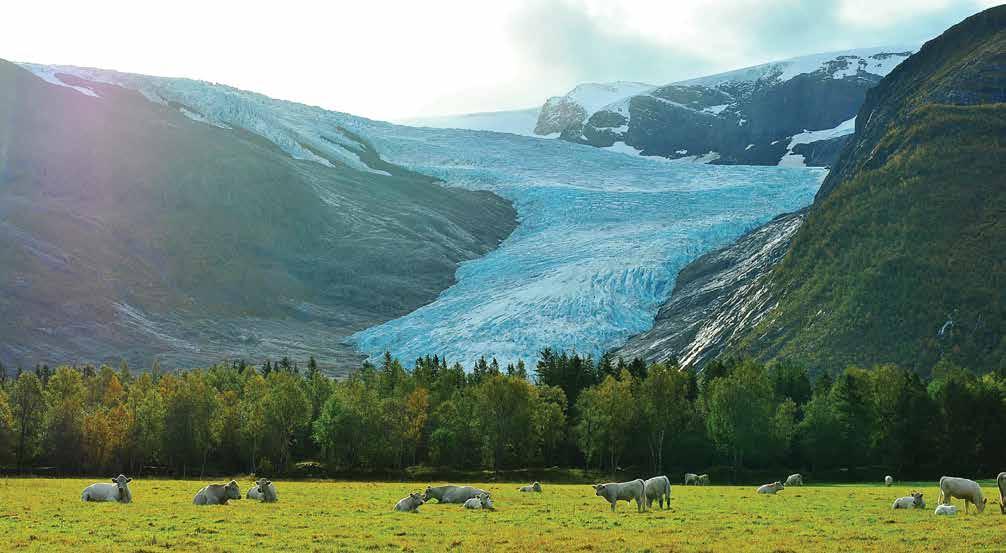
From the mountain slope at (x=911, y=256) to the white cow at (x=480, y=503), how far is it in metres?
81.2

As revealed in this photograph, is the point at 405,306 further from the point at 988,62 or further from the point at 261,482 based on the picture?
the point at 261,482

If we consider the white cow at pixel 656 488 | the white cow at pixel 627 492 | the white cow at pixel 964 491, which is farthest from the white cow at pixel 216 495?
the white cow at pixel 964 491

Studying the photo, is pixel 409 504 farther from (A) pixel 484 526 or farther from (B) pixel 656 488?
(B) pixel 656 488

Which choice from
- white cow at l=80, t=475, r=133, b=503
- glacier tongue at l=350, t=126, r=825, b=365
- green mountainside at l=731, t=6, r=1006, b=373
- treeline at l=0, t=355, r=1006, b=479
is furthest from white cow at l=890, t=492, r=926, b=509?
glacier tongue at l=350, t=126, r=825, b=365

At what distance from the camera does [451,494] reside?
134ft

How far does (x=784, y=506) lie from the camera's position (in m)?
39.8

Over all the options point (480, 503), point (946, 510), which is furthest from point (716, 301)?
point (946, 510)

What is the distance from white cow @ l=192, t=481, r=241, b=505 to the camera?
38.2m

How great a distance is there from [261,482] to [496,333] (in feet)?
352

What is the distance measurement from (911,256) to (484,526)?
4066 inches

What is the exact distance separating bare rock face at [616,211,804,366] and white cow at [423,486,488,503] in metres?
97.0

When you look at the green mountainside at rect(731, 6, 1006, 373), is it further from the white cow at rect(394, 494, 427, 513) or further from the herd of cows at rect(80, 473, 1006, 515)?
the white cow at rect(394, 494, 427, 513)

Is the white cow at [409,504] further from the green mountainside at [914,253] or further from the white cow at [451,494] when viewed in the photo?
the green mountainside at [914,253]

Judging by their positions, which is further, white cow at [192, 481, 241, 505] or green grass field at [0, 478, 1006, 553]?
white cow at [192, 481, 241, 505]
